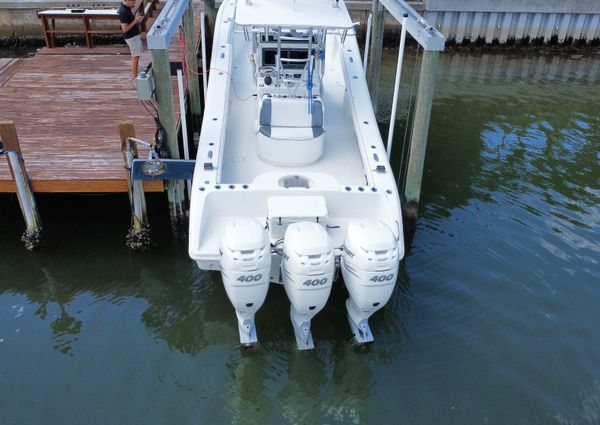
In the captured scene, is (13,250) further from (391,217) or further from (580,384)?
(580,384)

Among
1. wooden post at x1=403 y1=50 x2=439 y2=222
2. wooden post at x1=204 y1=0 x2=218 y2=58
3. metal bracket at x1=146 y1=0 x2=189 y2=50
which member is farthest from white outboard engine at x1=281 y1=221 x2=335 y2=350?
wooden post at x1=204 y1=0 x2=218 y2=58

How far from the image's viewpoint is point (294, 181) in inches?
221

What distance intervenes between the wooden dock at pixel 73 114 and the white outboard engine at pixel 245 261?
6.13 ft

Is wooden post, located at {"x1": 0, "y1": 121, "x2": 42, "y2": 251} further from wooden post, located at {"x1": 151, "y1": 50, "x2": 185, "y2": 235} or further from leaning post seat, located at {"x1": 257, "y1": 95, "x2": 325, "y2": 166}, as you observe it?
leaning post seat, located at {"x1": 257, "y1": 95, "x2": 325, "y2": 166}

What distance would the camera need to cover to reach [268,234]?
495 cm

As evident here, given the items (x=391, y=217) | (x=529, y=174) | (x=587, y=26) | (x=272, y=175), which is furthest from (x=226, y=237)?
(x=587, y=26)

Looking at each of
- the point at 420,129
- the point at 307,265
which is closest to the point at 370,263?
the point at 307,265

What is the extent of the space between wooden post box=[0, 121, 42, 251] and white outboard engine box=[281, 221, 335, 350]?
3.00 meters

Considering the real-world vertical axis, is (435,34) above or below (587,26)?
above

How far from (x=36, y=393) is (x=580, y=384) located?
467 cm

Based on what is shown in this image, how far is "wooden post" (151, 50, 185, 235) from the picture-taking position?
5434 millimetres

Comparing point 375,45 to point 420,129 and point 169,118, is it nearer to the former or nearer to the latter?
point 420,129

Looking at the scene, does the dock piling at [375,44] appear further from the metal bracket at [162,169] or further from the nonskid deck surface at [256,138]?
the metal bracket at [162,169]

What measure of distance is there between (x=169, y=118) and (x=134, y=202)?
38.2 inches
